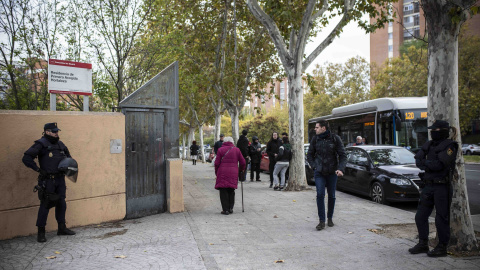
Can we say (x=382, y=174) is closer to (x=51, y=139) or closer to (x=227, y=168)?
(x=227, y=168)

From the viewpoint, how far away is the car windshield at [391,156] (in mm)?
10073

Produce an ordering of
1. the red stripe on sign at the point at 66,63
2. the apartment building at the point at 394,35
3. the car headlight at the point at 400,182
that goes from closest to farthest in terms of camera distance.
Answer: the red stripe on sign at the point at 66,63
the car headlight at the point at 400,182
the apartment building at the point at 394,35

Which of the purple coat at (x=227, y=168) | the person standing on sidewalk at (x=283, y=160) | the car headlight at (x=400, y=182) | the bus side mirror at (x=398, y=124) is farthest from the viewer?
the bus side mirror at (x=398, y=124)

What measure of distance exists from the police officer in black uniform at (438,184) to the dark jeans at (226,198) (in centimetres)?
394

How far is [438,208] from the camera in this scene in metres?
4.88

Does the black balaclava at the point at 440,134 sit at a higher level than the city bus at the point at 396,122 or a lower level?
lower

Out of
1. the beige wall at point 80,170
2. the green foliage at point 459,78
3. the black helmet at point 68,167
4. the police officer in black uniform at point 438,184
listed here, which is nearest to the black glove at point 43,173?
the black helmet at point 68,167

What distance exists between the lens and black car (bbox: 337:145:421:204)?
9000 millimetres

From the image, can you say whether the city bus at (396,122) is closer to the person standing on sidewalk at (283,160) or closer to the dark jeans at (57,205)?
the person standing on sidewalk at (283,160)

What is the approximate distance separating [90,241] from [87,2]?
8408 mm

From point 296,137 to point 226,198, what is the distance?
4363 millimetres

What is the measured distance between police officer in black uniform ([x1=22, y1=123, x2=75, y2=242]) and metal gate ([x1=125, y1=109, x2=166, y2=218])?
158 cm

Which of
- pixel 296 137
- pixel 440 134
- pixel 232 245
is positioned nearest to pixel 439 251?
pixel 440 134

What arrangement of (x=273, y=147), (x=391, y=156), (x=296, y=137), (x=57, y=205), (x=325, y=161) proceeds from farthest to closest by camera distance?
(x=273, y=147) < (x=296, y=137) < (x=391, y=156) < (x=325, y=161) < (x=57, y=205)
